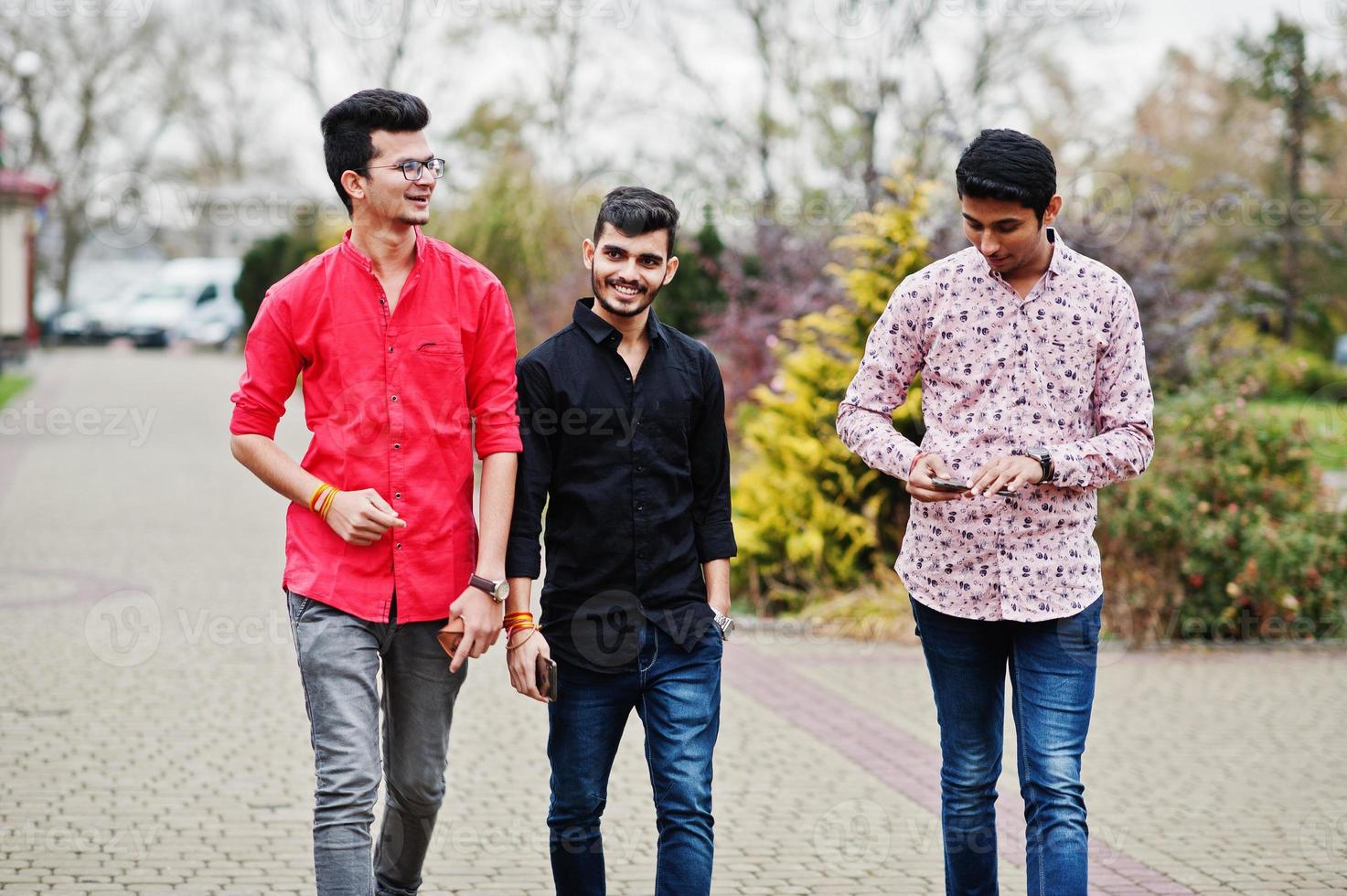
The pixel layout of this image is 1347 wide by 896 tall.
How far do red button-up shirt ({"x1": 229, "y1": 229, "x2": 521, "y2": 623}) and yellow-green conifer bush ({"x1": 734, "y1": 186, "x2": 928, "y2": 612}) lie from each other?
214 inches

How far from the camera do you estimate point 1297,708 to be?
711 cm

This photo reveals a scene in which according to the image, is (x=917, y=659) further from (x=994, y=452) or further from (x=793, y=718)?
(x=994, y=452)

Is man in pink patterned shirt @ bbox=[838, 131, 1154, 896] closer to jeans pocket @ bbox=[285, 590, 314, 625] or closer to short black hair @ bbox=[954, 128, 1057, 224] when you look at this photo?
short black hair @ bbox=[954, 128, 1057, 224]

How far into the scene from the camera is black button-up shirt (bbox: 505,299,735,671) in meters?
3.33

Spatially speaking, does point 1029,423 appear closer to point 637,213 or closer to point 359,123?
point 637,213

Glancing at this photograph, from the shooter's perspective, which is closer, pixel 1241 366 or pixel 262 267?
pixel 1241 366

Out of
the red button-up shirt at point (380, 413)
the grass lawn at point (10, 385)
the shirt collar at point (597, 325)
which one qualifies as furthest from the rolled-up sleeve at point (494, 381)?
the grass lawn at point (10, 385)

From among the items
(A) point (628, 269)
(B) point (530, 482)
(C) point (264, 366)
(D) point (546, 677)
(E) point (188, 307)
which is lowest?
(D) point (546, 677)

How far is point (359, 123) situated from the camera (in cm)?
328

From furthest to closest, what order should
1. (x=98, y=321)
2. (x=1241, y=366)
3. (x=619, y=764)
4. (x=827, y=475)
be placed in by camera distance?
1. (x=98, y=321)
2. (x=1241, y=366)
3. (x=827, y=475)
4. (x=619, y=764)

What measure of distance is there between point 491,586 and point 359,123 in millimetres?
1051

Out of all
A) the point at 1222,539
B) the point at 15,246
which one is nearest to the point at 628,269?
the point at 1222,539

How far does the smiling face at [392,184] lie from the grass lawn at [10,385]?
18082 mm

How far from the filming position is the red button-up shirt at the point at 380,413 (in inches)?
128
